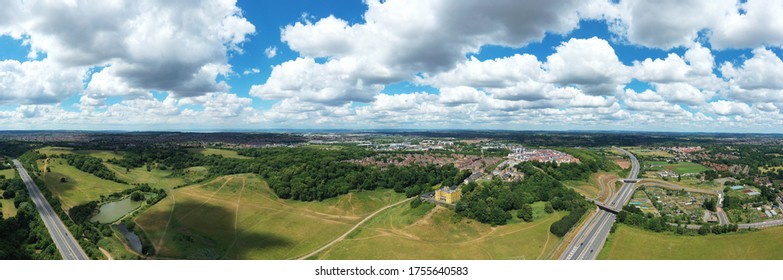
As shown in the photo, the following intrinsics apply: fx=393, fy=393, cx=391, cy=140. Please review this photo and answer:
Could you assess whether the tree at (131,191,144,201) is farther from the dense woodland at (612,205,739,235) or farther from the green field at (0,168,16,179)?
the dense woodland at (612,205,739,235)

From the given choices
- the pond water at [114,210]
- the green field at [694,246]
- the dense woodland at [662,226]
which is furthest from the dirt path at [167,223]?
the dense woodland at [662,226]

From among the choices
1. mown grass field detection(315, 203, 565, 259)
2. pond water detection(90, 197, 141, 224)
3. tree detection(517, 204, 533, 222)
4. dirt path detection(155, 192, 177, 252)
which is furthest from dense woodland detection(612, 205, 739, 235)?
pond water detection(90, 197, 141, 224)

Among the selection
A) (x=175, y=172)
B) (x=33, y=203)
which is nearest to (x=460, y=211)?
(x=33, y=203)

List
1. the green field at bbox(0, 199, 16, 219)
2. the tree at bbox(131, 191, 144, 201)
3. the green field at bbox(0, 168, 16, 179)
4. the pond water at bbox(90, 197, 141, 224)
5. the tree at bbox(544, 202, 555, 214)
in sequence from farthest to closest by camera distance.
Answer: the green field at bbox(0, 168, 16, 179) < the tree at bbox(131, 191, 144, 201) < the pond water at bbox(90, 197, 141, 224) < the tree at bbox(544, 202, 555, 214) < the green field at bbox(0, 199, 16, 219)

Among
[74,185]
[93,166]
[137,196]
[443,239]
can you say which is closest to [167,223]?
[137,196]

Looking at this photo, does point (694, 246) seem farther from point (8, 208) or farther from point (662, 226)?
point (8, 208)

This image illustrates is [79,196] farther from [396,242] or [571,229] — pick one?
[571,229]

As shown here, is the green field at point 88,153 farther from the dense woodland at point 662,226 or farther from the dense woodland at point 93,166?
the dense woodland at point 662,226
